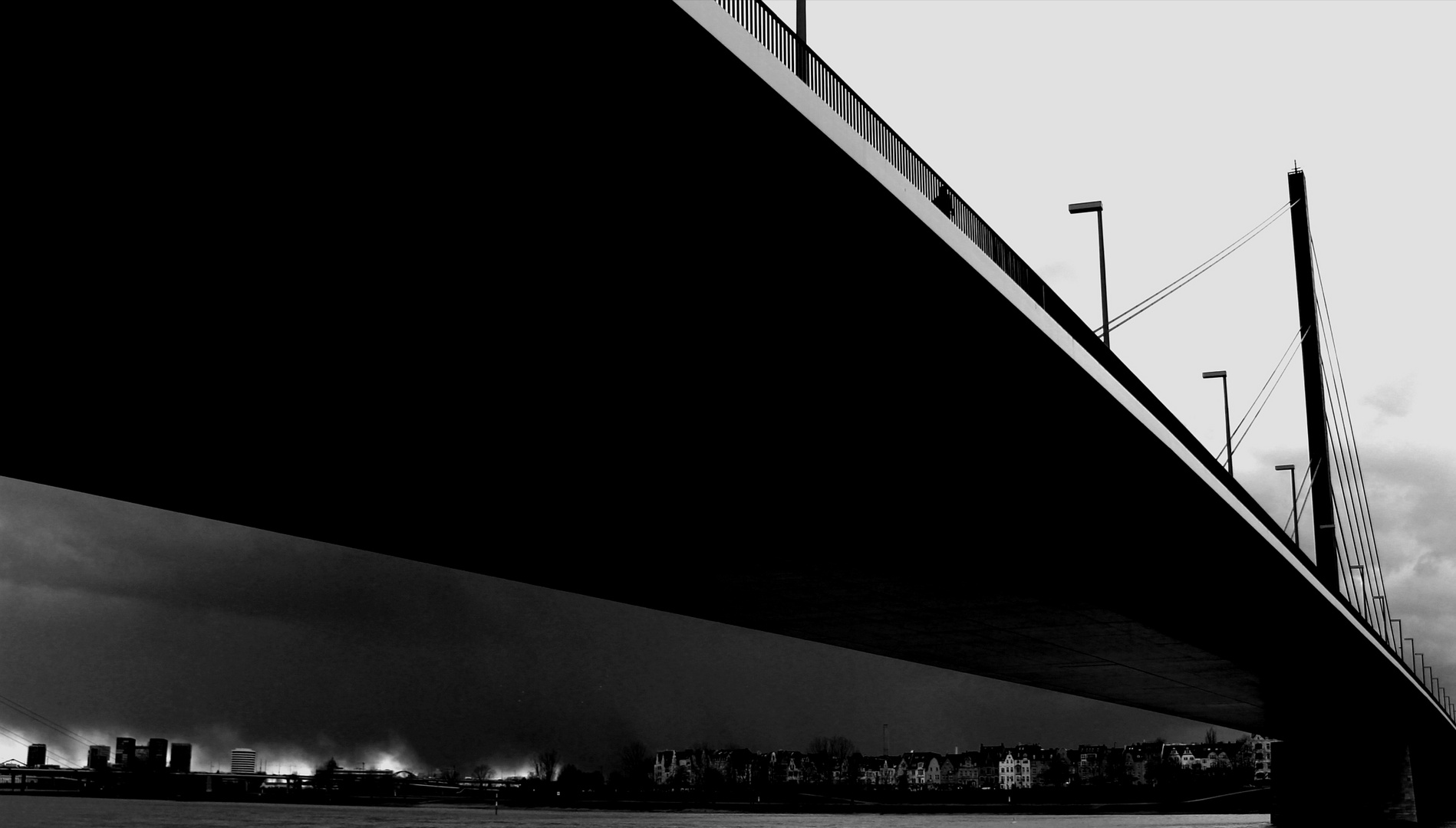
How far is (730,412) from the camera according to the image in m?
16.5

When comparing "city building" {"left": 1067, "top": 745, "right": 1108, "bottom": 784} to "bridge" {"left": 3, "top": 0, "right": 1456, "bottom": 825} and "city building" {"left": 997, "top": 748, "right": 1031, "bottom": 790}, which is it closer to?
"city building" {"left": 997, "top": 748, "right": 1031, "bottom": 790}

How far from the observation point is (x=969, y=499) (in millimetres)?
21453

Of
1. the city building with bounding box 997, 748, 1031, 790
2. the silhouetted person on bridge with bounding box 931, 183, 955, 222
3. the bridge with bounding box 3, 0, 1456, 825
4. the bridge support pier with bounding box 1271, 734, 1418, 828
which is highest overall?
the silhouetted person on bridge with bounding box 931, 183, 955, 222

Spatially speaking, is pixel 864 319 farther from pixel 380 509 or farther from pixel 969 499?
pixel 380 509

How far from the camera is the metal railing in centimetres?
901

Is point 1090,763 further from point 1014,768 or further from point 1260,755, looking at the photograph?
point 1260,755

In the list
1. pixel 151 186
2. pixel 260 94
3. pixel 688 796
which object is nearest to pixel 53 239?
pixel 151 186

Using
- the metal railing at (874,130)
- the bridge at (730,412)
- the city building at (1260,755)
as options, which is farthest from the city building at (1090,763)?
the metal railing at (874,130)

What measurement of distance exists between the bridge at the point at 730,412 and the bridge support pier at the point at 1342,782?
19314 millimetres

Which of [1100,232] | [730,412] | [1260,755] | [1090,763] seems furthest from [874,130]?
[1090,763]

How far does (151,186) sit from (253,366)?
494cm

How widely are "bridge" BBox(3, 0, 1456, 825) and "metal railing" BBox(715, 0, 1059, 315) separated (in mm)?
33

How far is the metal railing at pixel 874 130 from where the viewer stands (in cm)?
901

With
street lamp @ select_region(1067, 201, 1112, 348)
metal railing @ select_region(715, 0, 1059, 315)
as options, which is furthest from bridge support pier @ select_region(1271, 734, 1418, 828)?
metal railing @ select_region(715, 0, 1059, 315)
